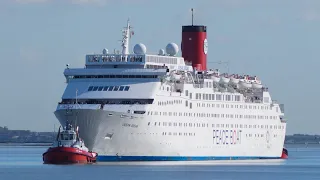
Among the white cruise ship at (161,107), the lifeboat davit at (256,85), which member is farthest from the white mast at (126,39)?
the lifeboat davit at (256,85)

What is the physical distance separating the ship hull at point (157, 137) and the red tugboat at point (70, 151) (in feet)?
3.86

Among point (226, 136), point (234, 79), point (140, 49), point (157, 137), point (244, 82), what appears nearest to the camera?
point (157, 137)

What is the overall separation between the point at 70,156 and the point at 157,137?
9201 mm

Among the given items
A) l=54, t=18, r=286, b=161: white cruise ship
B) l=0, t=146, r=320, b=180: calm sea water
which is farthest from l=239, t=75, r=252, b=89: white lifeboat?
l=0, t=146, r=320, b=180: calm sea water

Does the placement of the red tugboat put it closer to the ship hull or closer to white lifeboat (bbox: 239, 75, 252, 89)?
the ship hull

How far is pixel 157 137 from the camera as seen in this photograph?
377 ft

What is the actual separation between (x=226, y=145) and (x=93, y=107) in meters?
21.1

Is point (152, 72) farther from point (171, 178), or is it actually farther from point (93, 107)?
point (171, 178)

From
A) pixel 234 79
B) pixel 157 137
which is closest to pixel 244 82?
pixel 234 79

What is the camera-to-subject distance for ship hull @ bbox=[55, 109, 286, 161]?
111562mm

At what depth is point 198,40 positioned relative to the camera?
5325 inches

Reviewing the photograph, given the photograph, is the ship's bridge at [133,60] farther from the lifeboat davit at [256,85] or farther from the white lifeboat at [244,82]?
the lifeboat davit at [256,85]

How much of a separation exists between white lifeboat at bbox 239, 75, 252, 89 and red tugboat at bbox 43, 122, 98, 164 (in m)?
26.8

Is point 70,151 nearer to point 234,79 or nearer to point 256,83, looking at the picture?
point 234,79
